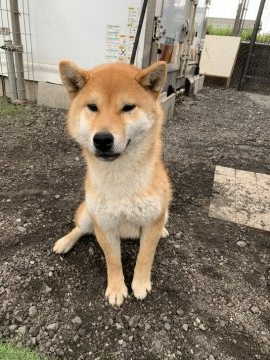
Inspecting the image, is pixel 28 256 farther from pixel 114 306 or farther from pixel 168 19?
pixel 168 19

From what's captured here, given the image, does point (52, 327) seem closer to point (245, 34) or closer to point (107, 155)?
point (107, 155)

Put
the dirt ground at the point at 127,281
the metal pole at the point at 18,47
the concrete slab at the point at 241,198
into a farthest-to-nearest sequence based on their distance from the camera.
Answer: the metal pole at the point at 18,47 → the concrete slab at the point at 241,198 → the dirt ground at the point at 127,281

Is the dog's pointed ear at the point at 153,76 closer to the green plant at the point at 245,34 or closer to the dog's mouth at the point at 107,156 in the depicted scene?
the dog's mouth at the point at 107,156

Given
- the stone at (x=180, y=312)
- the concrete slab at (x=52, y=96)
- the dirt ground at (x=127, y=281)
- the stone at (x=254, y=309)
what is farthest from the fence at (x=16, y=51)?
the stone at (x=254, y=309)

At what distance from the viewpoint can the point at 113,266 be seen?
2.20 meters

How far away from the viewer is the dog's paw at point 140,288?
2.22 metres

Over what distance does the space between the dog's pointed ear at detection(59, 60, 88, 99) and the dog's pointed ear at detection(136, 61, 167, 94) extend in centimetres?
36

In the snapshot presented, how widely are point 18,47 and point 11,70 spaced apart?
0.42m

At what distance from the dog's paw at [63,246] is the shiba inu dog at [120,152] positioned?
1.80 ft

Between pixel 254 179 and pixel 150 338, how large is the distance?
2727 millimetres

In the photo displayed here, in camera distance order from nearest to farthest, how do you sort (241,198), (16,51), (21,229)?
Answer: 1. (21,229)
2. (241,198)
3. (16,51)

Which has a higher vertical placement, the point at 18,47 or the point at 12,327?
the point at 18,47

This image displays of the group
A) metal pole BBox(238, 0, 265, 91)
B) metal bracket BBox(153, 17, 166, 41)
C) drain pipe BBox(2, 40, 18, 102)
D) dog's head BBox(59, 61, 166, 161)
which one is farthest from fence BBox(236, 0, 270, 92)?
dog's head BBox(59, 61, 166, 161)

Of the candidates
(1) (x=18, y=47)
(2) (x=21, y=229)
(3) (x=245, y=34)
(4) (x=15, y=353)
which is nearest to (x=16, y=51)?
(1) (x=18, y=47)
